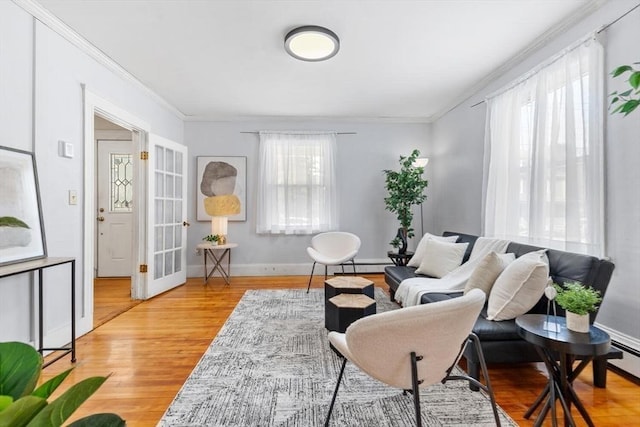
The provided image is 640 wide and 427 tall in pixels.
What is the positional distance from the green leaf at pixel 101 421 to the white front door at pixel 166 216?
3999mm

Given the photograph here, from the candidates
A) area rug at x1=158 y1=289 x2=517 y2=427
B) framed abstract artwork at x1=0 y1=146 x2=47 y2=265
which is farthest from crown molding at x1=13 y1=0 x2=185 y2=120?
area rug at x1=158 y1=289 x2=517 y2=427

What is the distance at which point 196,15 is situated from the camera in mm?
2482

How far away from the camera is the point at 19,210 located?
7.14 ft

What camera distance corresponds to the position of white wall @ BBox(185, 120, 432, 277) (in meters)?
5.17

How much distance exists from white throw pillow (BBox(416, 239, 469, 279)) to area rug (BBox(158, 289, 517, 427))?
137 cm

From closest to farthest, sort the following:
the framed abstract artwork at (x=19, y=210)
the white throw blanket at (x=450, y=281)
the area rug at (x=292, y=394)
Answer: the area rug at (x=292, y=394) → the framed abstract artwork at (x=19, y=210) → the white throw blanket at (x=450, y=281)

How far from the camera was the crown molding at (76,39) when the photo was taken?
7.69ft

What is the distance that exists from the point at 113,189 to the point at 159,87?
2219 millimetres

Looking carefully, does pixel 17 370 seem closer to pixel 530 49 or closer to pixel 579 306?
pixel 579 306

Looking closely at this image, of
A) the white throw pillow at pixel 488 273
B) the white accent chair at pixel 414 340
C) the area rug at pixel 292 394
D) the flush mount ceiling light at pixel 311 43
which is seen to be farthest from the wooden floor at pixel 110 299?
the white throw pillow at pixel 488 273

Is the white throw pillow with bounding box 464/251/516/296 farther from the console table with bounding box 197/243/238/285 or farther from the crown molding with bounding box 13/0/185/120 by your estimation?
the crown molding with bounding box 13/0/185/120

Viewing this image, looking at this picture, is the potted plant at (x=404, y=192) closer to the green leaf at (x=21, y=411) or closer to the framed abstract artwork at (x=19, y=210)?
the framed abstract artwork at (x=19, y=210)

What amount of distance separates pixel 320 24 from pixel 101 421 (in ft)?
9.35

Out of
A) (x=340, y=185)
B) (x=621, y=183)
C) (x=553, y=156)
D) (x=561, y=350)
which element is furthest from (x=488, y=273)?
(x=340, y=185)
